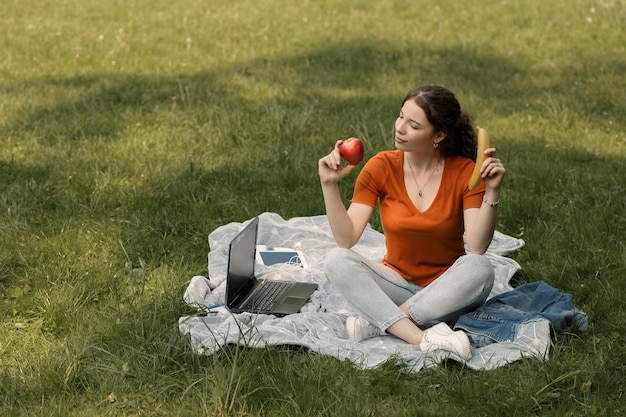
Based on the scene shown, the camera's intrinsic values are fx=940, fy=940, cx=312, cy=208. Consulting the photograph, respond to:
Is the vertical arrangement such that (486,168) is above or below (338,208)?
above

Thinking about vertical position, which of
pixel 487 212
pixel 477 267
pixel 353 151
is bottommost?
pixel 477 267

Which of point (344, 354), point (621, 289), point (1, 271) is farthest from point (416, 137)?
point (1, 271)

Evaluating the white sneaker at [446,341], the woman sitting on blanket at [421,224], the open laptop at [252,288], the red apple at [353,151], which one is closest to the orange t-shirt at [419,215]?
the woman sitting on blanket at [421,224]

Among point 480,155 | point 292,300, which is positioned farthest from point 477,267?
point 292,300

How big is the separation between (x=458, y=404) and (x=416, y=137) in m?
1.30

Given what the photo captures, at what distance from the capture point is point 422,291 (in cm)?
444

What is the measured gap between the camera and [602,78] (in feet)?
28.9

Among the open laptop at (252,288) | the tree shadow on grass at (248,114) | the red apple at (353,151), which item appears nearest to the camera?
the red apple at (353,151)

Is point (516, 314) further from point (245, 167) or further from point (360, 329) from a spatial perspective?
point (245, 167)

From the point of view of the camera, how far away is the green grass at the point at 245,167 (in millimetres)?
3807

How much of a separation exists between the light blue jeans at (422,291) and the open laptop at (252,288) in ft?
1.40

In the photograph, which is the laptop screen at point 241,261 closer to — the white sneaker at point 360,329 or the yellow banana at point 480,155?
the white sneaker at point 360,329

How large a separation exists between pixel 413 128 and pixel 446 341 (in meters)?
1.00

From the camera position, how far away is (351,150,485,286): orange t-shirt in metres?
4.48
